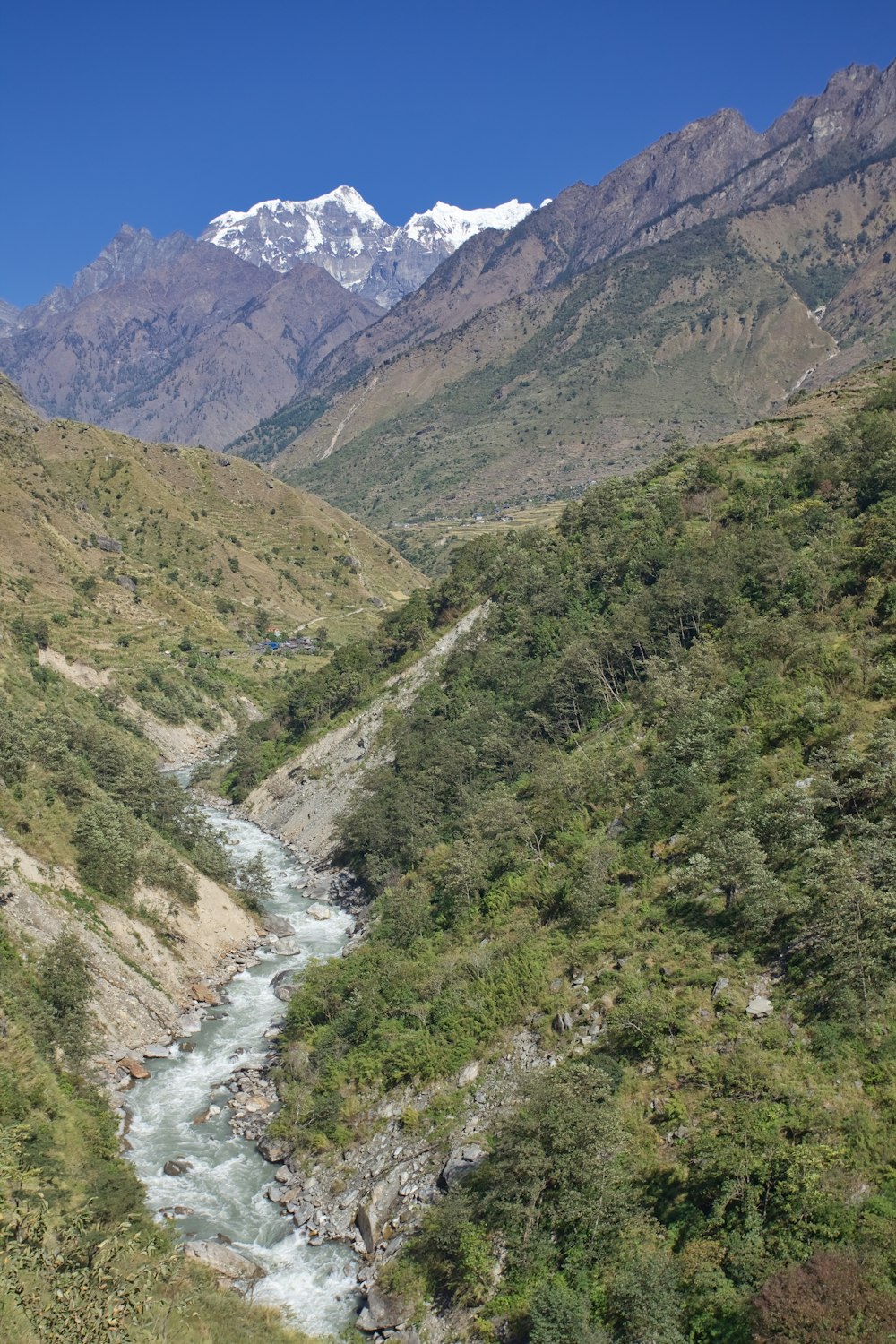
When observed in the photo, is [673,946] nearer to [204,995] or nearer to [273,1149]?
[273,1149]

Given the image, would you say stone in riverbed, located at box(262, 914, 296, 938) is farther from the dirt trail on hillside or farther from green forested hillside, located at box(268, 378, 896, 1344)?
the dirt trail on hillside

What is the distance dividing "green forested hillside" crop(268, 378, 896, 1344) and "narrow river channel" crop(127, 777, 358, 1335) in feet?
7.57

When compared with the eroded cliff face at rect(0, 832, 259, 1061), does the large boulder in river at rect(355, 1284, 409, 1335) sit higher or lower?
lower

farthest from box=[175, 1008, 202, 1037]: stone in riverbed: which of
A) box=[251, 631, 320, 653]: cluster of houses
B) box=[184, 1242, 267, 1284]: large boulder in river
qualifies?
box=[251, 631, 320, 653]: cluster of houses

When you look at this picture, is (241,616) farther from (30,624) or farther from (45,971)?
(45,971)

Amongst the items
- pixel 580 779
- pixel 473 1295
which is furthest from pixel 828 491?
pixel 473 1295

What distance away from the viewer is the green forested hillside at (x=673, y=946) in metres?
20.3

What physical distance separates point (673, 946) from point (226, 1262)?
646 inches

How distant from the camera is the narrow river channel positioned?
25.6 meters

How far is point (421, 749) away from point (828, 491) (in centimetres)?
3029

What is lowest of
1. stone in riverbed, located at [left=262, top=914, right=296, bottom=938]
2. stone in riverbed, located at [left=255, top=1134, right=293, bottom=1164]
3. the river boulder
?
stone in riverbed, located at [left=255, top=1134, right=293, bottom=1164]

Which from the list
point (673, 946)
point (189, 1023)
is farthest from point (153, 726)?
point (673, 946)

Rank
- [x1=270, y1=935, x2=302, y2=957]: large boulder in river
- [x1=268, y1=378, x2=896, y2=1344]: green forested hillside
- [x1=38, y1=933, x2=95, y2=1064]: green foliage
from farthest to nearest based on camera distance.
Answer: [x1=270, y1=935, x2=302, y2=957]: large boulder in river < [x1=38, y1=933, x2=95, y2=1064]: green foliage < [x1=268, y1=378, x2=896, y2=1344]: green forested hillside

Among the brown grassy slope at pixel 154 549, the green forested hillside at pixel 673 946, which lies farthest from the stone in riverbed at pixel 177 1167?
Answer: the brown grassy slope at pixel 154 549
